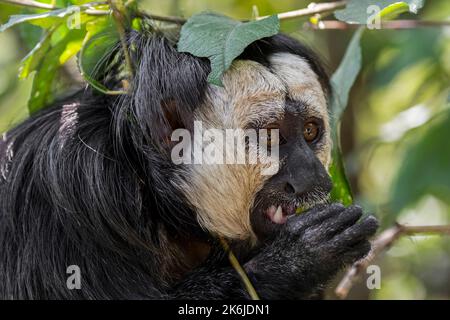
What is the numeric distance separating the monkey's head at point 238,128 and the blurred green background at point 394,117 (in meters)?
0.64

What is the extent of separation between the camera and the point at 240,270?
3.11 m

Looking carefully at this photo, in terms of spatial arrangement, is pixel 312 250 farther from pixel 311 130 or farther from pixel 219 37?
pixel 219 37

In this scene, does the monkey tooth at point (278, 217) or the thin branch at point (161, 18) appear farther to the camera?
the thin branch at point (161, 18)

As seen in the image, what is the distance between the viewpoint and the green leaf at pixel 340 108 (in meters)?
3.60

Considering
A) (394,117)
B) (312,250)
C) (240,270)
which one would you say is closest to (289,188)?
(312,250)

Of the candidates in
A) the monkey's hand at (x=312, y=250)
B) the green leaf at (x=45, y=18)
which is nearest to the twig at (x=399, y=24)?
the monkey's hand at (x=312, y=250)

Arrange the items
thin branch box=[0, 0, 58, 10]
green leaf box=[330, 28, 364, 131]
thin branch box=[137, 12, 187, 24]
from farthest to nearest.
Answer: green leaf box=[330, 28, 364, 131] < thin branch box=[137, 12, 187, 24] < thin branch box=[0, 0, 58, 10]

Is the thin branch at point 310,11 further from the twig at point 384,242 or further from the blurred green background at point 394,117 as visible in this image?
the twig at point 384,242

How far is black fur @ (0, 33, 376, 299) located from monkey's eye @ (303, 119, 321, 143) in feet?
1.14

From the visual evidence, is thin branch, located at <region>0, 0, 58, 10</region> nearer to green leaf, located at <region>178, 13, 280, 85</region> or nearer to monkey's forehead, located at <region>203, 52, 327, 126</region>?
green leaf, located at <region>178, 13, 280, 85</region>

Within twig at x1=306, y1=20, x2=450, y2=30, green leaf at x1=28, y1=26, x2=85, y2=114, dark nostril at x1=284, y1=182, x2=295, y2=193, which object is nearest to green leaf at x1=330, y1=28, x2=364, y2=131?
twig at x1=306, y1=20, x2=450, y2=30

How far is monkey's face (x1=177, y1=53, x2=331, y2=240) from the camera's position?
3.12m

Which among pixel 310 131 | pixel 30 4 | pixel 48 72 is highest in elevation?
pixel 30 4

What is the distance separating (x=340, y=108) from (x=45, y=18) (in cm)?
140
